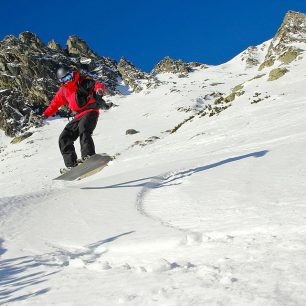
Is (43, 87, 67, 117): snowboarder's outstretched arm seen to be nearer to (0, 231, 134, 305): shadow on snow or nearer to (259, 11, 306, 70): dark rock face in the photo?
(0, 231, 134, 305): shadow on snow

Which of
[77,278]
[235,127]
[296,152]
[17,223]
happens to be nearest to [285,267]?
[77,278]

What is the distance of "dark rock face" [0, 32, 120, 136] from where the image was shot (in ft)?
211

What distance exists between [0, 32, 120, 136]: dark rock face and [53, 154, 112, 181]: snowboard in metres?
53.1

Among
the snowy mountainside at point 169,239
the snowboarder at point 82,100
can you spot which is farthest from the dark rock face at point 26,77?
the snowy mountainside at point 169,239

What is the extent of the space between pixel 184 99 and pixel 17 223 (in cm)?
4727

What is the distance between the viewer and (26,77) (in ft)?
237

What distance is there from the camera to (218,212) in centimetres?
430

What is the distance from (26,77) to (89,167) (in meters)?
68.5

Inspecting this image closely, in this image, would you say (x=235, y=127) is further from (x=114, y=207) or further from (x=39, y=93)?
(x=39, y=93)

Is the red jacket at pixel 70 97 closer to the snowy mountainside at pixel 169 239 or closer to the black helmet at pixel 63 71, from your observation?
the black helmet at pixel 63 71

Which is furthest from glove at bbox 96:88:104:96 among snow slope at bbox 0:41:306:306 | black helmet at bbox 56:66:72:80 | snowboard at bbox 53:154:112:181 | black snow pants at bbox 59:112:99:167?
snow slope at bbox 0:41:306:306

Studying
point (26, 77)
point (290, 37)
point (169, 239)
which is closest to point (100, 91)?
point (169, 239)

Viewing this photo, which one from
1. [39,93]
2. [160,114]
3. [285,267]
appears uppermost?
[39,93]

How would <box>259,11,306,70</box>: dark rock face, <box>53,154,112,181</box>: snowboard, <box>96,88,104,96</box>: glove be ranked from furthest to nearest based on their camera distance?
<box>259,11,306,70</box>: dark rock face → <box>96,88,104,96</box>: glove → <box>53,154,112,181</box>: snowboard
